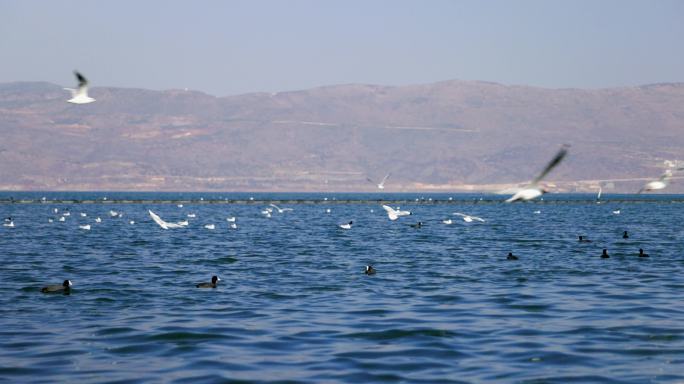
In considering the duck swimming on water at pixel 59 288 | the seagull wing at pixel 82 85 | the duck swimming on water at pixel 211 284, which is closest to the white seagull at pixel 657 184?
the duck swimming on water at pixel 211 284

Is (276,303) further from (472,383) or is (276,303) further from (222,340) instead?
(472,383)

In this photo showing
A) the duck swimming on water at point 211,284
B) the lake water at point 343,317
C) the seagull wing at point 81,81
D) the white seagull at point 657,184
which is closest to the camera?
the lake water at point 343,317

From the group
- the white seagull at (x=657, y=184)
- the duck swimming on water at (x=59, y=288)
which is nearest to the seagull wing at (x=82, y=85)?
the duck swimming on water at (x=59, y=288)

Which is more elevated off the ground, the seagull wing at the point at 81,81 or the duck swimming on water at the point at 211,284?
the seagull wing at the point at 81,81

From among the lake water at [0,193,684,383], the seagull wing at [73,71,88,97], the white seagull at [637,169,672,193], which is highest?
the seagull wing at [73,71,88,97]

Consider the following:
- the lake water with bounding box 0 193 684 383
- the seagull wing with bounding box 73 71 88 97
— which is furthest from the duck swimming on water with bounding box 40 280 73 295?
the seagull wing with bounding box 73 71 88 97

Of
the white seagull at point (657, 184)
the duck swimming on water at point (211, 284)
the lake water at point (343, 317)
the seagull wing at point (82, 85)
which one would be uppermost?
the seagull wing at point (82, 85)

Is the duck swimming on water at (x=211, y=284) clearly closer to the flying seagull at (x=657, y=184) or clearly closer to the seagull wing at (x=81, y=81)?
the seagull wing at (x=81, y=81)

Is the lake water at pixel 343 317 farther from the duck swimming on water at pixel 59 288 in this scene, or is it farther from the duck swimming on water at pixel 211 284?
the duck swimming on water at pixel 211 284

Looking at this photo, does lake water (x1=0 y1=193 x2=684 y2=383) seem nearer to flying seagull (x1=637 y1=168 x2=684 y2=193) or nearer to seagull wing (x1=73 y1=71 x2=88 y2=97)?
flying seagull (x1=637 y1=168 x2=684 y2=193)

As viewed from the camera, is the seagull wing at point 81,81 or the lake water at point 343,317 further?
the seagull wing at point 81,81

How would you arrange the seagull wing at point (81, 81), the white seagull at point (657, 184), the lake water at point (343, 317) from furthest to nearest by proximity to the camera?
the seagull wing at point (81, 81) < the white seagull at point (657, 184) < the lake water at point (343, 317)

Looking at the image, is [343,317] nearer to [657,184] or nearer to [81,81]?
[657,184]

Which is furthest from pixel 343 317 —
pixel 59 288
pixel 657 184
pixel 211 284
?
pixel 59 288
